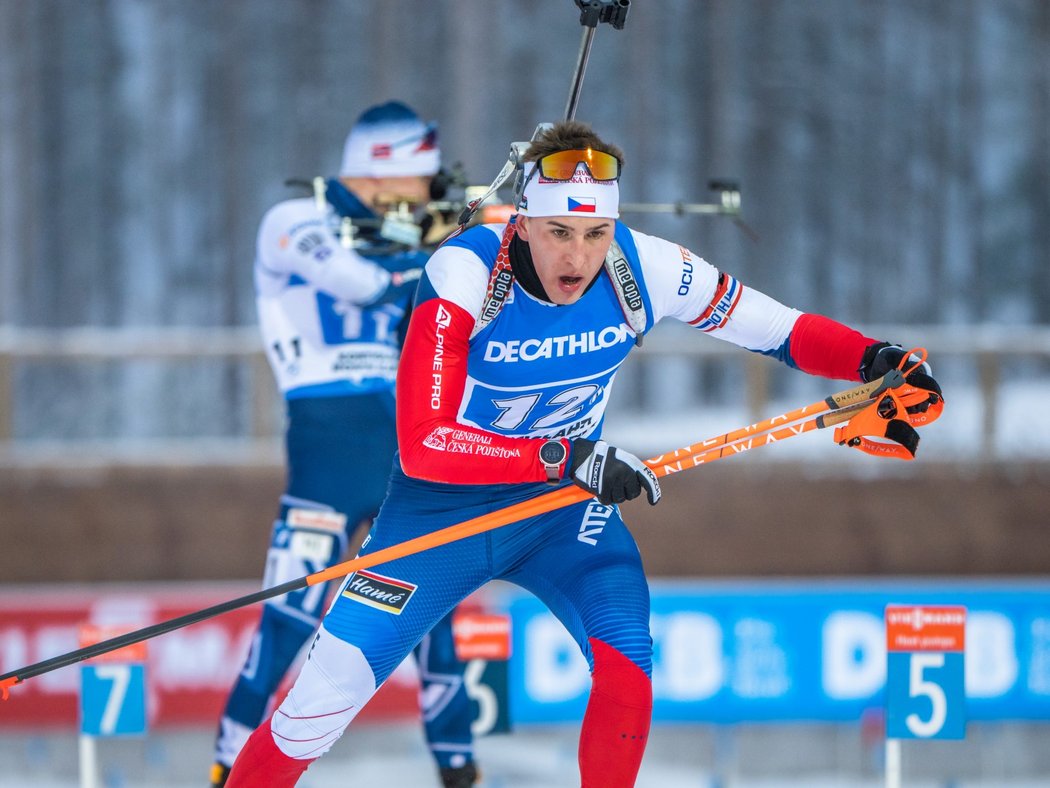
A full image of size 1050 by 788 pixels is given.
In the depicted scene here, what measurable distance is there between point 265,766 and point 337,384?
1.24 m

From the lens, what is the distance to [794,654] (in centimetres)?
530

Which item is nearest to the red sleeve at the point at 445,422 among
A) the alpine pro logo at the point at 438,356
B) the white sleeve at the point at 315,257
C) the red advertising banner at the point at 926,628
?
the alpine pro logo at the point at 438,356

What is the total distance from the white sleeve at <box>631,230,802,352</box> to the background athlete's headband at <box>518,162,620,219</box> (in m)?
0.16

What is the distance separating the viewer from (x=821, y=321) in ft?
9.60

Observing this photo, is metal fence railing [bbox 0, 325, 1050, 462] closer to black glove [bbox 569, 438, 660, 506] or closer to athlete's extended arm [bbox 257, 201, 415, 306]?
athlete's extended arm [bbox 257, 201, 415, 306]

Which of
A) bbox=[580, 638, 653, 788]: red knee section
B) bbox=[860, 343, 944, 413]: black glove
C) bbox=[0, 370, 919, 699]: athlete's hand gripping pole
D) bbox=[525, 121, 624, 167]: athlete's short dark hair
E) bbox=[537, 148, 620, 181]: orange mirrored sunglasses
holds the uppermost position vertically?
bbox=[525, 121, 624, 167]: athlete's short dark hair

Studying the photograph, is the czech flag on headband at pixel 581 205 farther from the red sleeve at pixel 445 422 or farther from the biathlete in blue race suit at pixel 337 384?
the biathlete in blue race suit at pixel 337 384

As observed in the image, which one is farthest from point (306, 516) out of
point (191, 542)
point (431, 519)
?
point (191, 542)

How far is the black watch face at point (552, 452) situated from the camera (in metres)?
2.55

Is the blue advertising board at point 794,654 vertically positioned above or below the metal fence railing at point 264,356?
below

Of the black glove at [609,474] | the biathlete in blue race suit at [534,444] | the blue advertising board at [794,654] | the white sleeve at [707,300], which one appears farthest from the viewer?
the blue advertising board at [794,654]

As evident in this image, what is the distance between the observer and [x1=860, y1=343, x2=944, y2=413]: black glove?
279 cm

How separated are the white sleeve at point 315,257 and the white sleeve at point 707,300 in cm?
89

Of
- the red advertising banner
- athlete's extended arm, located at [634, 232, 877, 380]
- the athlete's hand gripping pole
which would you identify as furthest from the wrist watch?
the red advertising banner
